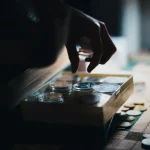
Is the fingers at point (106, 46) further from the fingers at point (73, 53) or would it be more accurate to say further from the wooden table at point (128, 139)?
the wooden table at point (128, 139)

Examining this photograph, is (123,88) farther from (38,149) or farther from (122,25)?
(122,25)

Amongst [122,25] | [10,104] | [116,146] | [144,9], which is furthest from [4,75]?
[144,9]

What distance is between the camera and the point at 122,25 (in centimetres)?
244

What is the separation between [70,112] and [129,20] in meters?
1.69

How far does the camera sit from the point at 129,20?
2.49 m

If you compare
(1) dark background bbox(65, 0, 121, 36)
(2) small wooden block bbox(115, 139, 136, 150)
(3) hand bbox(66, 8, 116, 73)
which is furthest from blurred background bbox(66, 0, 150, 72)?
(2) small wooden block bbox(115, 139, 136, 150)

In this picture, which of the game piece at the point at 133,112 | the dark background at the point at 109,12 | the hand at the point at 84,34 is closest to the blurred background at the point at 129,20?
the dark background at the point at 109,12

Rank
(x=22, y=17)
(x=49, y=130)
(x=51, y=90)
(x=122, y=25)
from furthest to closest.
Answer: (x=122, y=25) < (x=51, y=90) < (x=49, y=130) < (x=22, y=17)

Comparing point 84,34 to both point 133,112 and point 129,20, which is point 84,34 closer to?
point 133,112

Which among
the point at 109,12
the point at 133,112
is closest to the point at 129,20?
the point at 109,12

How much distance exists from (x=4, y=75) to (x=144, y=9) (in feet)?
5.79

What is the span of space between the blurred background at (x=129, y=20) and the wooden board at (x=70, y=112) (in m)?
1.29

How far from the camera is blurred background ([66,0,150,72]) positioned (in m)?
2.35

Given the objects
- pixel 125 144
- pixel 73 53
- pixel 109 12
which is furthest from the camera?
pixel 109 12
